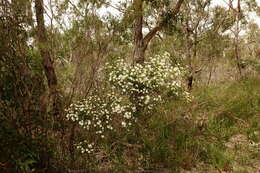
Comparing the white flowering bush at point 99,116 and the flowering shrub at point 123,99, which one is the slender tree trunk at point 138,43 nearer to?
the flowering shrub at point 123,99

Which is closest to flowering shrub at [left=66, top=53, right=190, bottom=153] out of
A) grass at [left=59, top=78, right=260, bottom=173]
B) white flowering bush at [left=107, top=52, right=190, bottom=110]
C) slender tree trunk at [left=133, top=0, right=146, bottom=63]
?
white flowering bush at [left=107, top=52, right=190, bottom=110]

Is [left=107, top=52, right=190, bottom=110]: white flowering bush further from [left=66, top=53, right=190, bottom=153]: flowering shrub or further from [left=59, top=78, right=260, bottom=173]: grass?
[left=59, top=78, right=260, bottom=173]: grass

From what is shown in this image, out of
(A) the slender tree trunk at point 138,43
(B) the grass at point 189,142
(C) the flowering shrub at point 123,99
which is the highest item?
(A) the slender tree trunk at point 138,43

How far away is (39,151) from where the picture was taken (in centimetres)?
273

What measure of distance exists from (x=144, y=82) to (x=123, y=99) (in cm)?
46

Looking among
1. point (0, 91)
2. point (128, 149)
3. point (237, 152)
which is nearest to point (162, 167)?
point (128, 149)

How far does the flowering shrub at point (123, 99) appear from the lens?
3502 millimetres

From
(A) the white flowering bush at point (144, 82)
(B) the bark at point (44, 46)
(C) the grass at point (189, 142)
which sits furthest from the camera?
(A) the white flowering bush at point (144, 82)

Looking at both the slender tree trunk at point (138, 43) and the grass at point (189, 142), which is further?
the slender tree trunk at point (138, 43)

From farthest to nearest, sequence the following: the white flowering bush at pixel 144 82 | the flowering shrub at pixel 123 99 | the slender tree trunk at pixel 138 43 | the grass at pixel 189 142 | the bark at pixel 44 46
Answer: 1. the slender tree trunk at pixel 138 43
2. the white flowering bush at pixel 144 82
3. the flowering shrub at pixel 123 99
4. the grass at pixel 189 142
5. the bark at pixel 44 46

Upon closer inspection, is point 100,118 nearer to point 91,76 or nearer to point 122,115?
point 122,115

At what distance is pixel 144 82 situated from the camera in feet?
12.9

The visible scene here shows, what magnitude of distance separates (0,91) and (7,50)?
455 millimetres

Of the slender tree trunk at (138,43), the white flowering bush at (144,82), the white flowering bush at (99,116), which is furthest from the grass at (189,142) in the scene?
the slender tree trunk at (138,43)
